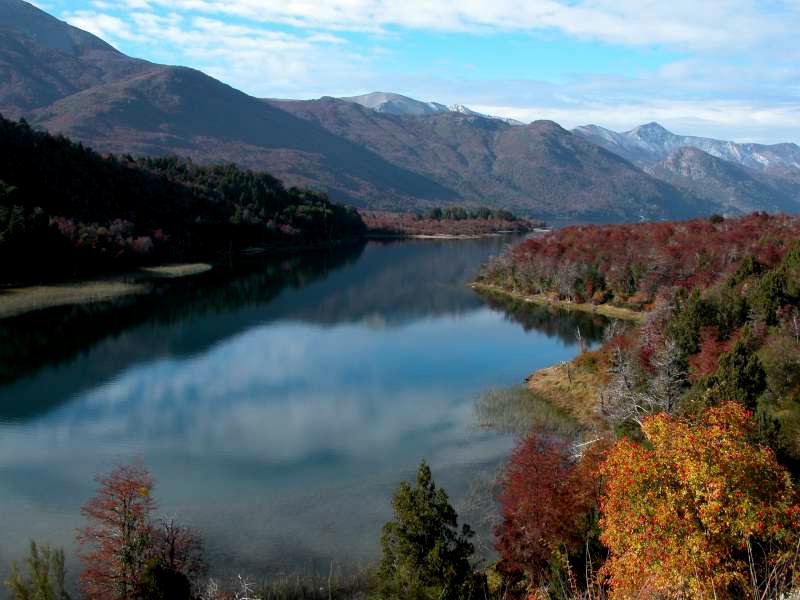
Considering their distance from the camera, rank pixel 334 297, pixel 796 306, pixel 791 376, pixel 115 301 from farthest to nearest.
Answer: pixel 334 297 < pixel 115 301 < pixel 796 306 < pixel 791 376

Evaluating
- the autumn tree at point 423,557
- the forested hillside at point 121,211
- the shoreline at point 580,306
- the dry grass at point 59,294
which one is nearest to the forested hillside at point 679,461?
the autumn tree at point 423,557

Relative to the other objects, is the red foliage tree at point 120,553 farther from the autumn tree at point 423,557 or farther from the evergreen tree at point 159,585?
the autumn tree at point 423,557

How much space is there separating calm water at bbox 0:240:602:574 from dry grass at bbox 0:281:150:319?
7.67ft

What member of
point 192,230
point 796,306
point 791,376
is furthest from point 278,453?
point 192,230

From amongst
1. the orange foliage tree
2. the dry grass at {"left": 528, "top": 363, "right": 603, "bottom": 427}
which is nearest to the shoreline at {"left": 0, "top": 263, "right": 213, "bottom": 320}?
the dry grass at {"left": 528, "top": 363, "right": 603, "bottom": 427}

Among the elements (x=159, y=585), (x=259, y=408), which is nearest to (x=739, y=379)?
(x=159, y=585)

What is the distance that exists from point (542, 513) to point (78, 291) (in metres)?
50.2

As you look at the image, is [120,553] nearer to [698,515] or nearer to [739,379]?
[698,515]

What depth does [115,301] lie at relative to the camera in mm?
55219

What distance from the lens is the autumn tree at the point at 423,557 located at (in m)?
12.9

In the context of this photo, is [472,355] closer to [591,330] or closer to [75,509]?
[591,330]

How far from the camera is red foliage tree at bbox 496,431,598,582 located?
50.6 ft

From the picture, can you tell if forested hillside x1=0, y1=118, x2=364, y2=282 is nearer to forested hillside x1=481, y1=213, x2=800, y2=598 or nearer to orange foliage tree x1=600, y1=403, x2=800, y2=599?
forested hillside x1=481, y1=213, x2=800, y2=598

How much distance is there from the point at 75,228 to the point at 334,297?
2578cm
